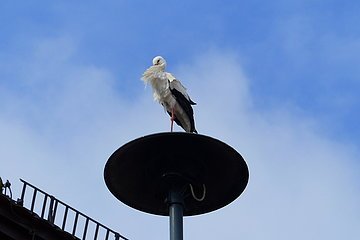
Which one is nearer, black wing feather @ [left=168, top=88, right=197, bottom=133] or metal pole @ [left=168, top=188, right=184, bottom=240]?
metal pole @ [left=168, top=188, right=184, bottom=240]

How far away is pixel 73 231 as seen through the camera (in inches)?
527

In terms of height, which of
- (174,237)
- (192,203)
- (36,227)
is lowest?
(174,237)

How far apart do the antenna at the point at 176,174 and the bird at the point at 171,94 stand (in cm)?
763

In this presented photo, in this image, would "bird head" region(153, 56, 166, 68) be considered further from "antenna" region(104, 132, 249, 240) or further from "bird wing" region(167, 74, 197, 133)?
"antenna" region(104, 132, 249, 240)

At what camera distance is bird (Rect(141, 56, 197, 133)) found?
54.8 ft

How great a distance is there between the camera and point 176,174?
27.1ft

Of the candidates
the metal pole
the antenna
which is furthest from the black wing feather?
the metal pole

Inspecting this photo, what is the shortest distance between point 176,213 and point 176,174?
45 cm

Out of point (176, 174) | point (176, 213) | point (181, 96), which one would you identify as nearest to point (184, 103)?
point (181, 96)

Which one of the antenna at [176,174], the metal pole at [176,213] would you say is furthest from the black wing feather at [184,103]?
the metal pole at [176,213]

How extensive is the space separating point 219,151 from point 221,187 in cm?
41

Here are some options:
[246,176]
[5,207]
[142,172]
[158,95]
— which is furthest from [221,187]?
[158,95]

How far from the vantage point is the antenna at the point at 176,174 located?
822 centimetres

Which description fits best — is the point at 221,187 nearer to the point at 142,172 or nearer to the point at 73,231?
the point at 142,172
